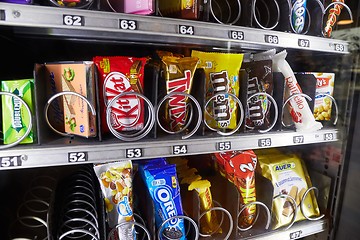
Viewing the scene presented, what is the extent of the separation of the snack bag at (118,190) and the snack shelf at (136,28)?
359 mm

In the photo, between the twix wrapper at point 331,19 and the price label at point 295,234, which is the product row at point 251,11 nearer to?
the twix wrapper at point 331,19

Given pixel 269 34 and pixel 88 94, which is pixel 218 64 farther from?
pixel 88 94

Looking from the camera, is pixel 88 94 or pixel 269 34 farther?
pixel 269 34

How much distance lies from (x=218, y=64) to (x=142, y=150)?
0.36 m

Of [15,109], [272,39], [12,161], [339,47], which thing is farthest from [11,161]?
[339,47]

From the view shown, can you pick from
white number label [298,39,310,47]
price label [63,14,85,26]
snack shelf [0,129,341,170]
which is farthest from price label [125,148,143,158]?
white number label [298,39,310,47]

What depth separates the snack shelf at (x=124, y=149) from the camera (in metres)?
0.63

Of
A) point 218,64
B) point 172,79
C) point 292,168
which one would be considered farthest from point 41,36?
point 292,168

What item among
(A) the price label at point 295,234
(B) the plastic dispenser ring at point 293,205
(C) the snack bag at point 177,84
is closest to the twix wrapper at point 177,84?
(C) the snack bag at point 177,84

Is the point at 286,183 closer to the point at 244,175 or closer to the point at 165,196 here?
the point at 244,175

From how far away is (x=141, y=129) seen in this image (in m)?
0.75

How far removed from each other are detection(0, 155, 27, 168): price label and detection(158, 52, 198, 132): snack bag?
0.37m

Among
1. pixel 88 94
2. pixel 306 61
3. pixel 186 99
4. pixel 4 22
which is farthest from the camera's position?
pixel 306 61

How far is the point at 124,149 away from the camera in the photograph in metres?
0.70
